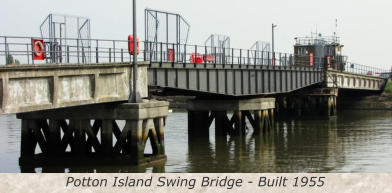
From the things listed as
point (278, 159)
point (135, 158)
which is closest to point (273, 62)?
point (278, 159)

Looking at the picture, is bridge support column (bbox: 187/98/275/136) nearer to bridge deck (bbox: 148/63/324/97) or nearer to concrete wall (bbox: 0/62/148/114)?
bridge deck (bbox: 148/63/324/97)

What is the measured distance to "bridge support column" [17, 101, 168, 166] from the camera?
28766mm

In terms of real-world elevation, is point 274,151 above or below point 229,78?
below

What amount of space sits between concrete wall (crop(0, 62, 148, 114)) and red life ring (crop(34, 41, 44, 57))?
148cm

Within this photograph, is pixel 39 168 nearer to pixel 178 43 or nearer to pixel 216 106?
pixel 178 43

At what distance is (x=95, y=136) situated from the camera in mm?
29844

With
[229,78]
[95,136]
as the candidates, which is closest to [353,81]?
[229,78]

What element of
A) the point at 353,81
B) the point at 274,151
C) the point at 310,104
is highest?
the point at 353,81

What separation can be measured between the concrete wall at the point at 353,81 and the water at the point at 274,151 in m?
12.8

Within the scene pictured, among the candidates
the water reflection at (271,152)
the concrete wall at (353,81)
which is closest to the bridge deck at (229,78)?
the water reflection at (271,152)

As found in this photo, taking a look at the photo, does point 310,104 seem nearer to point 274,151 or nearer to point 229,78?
point 229,78

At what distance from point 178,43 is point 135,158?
10.3 metres

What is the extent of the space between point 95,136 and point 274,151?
11.8 meters

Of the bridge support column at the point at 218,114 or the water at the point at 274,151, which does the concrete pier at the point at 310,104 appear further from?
the bridge support column at the point at 218,114
